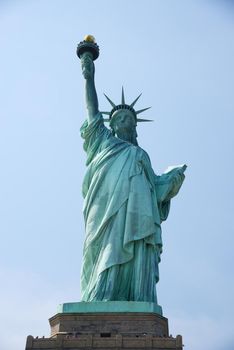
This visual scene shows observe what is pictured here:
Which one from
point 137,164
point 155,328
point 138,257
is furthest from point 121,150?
point 155,328

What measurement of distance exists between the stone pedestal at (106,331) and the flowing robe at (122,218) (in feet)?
3.09

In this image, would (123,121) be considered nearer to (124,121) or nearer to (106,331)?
(124,121)

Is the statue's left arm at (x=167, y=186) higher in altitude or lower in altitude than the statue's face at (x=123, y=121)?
lower

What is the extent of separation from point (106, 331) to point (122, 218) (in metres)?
3.80

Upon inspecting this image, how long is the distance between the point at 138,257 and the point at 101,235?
135 centimetres

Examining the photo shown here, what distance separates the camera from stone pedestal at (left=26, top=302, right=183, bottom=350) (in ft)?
48.1

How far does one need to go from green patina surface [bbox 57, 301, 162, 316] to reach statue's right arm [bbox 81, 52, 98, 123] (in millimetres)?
7084

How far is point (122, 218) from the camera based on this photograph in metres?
18.1

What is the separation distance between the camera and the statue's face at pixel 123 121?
68.8 ft

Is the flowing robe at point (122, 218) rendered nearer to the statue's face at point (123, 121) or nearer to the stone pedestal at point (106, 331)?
the statue's face at point (123, 121)

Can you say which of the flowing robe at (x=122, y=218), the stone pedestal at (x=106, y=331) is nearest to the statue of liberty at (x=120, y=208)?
the flowing robe at (x=122, y=218)

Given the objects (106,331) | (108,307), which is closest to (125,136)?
(108,307)

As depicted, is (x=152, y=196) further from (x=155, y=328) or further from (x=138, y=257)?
(x=155, y=328)

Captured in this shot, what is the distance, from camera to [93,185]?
19.0 metres
